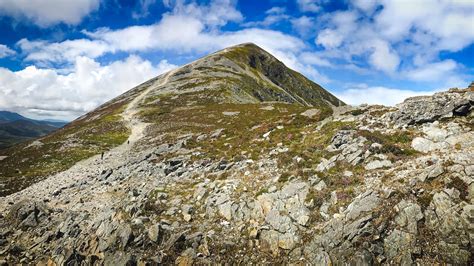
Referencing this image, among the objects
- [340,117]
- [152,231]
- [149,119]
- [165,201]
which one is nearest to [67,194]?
[165,201]

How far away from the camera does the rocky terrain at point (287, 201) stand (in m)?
A: 13.3

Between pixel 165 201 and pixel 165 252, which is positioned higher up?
pixel 165 201

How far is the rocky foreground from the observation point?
43.1 ft

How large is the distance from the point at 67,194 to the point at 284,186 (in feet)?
77.7

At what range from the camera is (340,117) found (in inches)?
1210

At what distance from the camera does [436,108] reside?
73.6 feet

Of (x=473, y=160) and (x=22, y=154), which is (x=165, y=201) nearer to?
(x=473, y=160)

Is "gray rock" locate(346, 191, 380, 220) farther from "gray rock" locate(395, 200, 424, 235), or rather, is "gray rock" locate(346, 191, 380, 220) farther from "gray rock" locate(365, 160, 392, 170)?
"gray rock" locate(365, 160, 392, 170)

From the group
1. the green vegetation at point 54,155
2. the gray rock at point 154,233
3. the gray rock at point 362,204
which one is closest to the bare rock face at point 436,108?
the gray rock at point 362,204

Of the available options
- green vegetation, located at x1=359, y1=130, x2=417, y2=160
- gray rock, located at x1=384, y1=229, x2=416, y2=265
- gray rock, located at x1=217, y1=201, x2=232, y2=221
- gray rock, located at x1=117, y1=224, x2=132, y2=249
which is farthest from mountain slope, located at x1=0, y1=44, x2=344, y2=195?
gray rock, located at x1=117, y1=224, x2=132, y2=249

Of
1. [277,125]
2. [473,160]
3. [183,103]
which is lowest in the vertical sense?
[473,160]

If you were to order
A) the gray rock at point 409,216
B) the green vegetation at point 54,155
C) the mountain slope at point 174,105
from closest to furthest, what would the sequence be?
1. the gray rock at point 409,216
2. the green vegetation at point 54,155
3. the mountain slope at point 174,105

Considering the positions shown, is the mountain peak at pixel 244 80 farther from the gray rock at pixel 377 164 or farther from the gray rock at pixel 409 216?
the gray rock at pixel 409 216

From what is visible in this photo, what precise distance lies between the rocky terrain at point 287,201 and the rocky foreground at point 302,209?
2.7 inches
